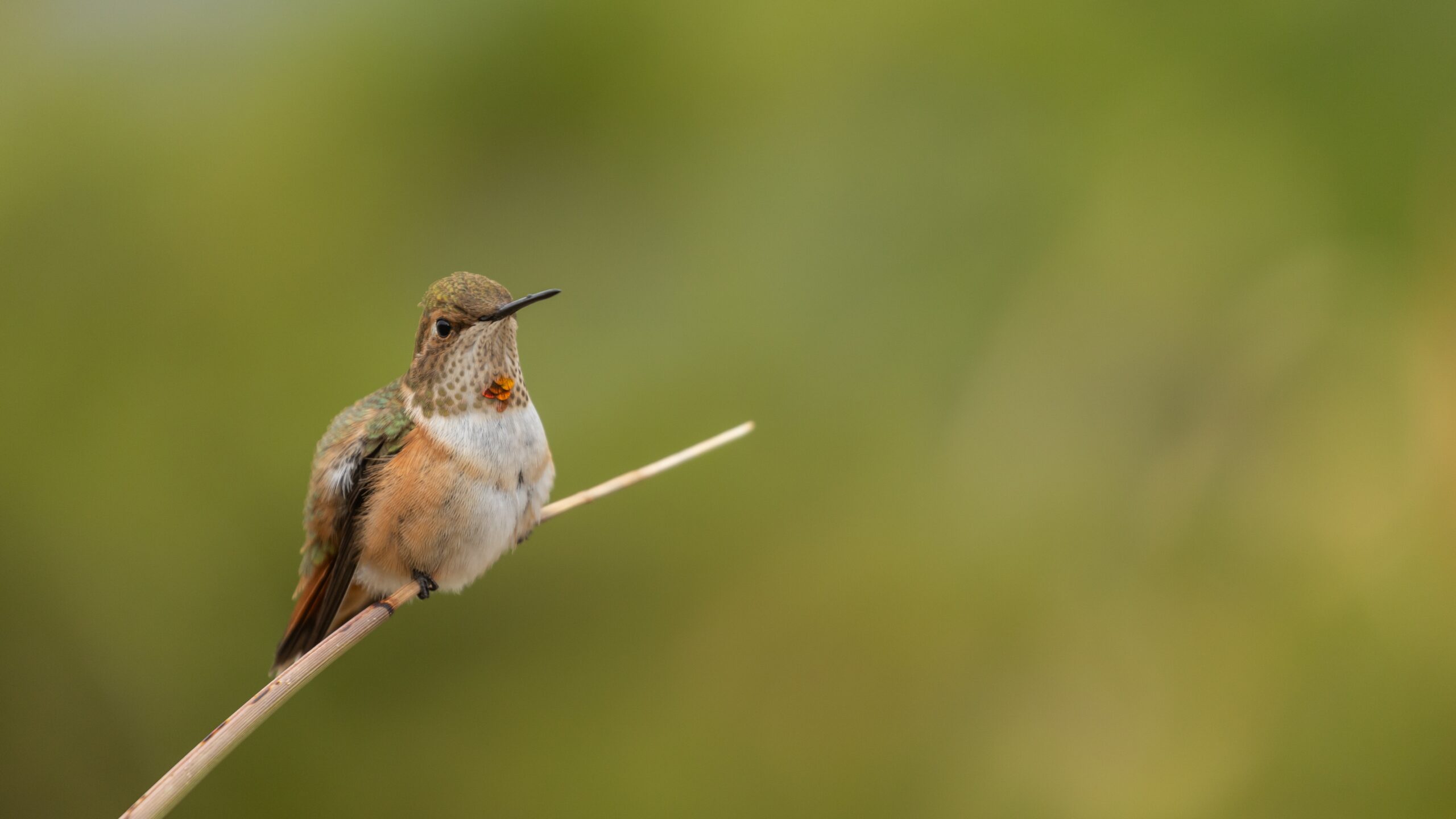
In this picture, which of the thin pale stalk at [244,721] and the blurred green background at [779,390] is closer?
the thin pale stalk at [244,721]

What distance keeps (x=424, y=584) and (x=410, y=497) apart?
0.39ft

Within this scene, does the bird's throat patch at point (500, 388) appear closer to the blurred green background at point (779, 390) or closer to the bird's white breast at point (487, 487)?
the bird's white breast at point (487, 487)

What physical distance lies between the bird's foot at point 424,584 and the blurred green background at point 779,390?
5.68 feet

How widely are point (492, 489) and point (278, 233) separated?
2211 mm

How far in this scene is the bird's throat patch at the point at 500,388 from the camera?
1.15 metres

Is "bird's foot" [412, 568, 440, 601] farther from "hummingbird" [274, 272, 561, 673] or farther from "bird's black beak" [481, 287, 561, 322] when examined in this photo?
"bird's black beak" [481, 287, 561, 322]

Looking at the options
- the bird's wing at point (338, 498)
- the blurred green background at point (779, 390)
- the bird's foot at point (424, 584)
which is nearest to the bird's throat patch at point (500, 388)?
the bird's wing at point (338, 498)

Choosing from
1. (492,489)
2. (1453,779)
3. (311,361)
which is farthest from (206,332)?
(1453,779)

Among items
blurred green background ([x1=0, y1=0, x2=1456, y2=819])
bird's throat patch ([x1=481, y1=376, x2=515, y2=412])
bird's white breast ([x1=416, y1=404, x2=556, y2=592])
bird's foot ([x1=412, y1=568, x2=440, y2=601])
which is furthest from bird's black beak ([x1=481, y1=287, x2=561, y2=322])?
blurred green background ([x1=0, y1=0, x2=1456, y2=819])

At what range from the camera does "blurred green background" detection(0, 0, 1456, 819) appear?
3.10 m

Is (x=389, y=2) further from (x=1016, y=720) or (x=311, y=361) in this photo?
(x=1016, y=720)

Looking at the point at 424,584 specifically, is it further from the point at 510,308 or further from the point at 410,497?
the point at 510,308

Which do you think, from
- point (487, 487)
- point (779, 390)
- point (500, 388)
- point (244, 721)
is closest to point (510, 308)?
point (500, 388)

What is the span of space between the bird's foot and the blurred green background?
1.73 m
